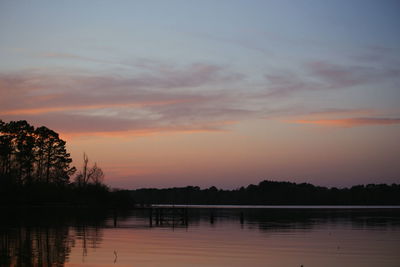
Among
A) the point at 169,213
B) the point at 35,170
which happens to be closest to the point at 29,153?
the point at 35,170

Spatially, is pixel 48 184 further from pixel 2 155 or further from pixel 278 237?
pixel 278 237

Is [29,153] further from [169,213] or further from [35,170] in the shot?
[169,213]

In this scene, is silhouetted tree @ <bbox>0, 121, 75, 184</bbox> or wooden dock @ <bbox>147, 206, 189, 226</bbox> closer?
wooden dock @ <bbox>147, 206, 189, 226</bbox>

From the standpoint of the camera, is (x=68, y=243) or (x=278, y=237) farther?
(x=278, y=237)

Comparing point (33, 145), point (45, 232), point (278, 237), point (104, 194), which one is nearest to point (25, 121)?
point (33, 145)

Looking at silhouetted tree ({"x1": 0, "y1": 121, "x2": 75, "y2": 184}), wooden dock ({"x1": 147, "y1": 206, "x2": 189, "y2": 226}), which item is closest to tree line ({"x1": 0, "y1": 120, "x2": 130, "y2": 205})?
silhouetted tree ({"x1": 0, "y1": 121, "x2": 75, "y2": 184})

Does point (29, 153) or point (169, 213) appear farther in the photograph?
point (29, 153)

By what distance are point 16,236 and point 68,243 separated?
6590 millimetres

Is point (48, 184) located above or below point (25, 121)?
below

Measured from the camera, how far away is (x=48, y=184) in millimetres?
106625

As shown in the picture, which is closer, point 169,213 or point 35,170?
point 169,213

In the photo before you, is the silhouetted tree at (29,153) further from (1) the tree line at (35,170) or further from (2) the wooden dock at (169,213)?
(2) the wooden dock at (169,213)

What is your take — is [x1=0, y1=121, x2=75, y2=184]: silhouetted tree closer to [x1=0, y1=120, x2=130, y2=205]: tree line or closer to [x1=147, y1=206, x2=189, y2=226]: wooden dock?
[x1=0, y1=120, x2=130, y2=205]: tree line

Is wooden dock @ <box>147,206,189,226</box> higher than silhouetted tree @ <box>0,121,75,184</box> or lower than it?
lower
